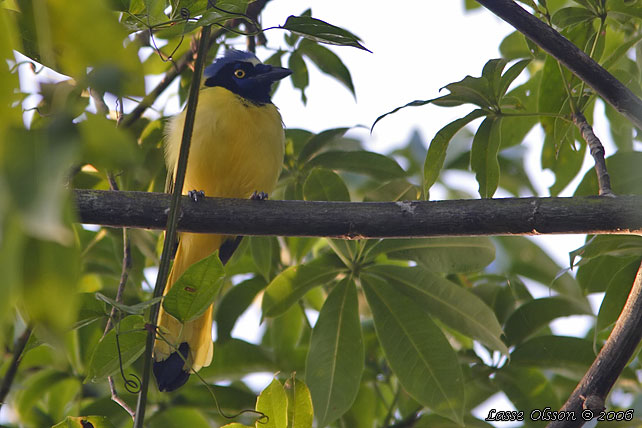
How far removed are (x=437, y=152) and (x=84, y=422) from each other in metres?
1.30

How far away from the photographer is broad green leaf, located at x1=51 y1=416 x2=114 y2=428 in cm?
145

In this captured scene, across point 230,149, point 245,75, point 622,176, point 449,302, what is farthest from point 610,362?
point 245,75

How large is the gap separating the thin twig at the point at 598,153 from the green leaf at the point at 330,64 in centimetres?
97

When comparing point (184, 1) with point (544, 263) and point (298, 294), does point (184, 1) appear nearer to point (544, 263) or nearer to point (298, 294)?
point (298, 294)

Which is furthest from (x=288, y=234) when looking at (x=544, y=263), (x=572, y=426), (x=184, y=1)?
(x=544, y=263)

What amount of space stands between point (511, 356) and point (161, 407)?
1.38m

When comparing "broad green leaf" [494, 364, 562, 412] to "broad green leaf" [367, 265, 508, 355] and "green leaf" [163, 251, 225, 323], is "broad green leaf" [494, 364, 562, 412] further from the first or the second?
"green leaf" [163, 251, 225, 323]

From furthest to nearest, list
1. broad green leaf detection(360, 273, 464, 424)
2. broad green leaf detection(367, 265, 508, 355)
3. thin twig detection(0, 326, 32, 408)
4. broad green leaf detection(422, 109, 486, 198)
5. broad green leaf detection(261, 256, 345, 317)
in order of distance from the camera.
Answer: broad green leaf detection(261, 256, 345, 317)
broad green leaf detection(367, 265, 508, 355)
broad green leaf detection(360, 273, 464, 424)
broad green leaf detection(422, 109, 486, 198)
thin twig detection(0, 326, 32, 408)

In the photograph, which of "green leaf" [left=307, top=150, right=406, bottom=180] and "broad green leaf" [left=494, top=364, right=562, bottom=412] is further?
"green leaf" [left=307, top=150, right=406, bottom=180]

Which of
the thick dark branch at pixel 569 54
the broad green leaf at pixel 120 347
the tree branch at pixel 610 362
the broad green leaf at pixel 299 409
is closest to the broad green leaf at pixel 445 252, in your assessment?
the tree branch at pixel 610 362

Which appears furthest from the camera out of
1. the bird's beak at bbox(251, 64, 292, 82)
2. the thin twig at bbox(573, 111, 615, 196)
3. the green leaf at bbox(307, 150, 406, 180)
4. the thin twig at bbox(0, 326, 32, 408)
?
the bird's beak at bbox(251, 64, 292, 82)

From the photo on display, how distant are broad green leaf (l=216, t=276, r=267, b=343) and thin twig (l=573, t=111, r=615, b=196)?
1.42m

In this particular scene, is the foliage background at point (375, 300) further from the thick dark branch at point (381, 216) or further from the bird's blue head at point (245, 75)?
the bird's blue head at point (245, 75)

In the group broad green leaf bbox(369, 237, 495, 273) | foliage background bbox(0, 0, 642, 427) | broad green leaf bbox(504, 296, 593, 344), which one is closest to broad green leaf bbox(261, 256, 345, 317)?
foliage background bbox(0, 0, 642, 427)
